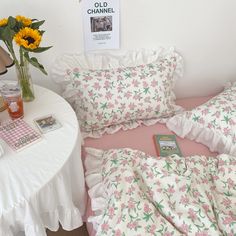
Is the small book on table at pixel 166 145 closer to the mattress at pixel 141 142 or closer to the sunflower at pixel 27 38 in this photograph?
the mattress at pixel 141 142

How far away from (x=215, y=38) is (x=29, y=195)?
1375 mm

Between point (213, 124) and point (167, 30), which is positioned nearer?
point (213, 124)

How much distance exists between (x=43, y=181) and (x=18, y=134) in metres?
0.26

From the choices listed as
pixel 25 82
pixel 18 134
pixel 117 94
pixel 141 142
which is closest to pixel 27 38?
pixel 25 82

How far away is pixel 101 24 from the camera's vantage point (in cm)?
147

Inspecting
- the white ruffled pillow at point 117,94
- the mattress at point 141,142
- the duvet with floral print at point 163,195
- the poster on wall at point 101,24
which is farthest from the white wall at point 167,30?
the duvet with floral print at point 163,195

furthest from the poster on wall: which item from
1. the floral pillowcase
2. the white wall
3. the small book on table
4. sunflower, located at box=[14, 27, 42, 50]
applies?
the small book on table

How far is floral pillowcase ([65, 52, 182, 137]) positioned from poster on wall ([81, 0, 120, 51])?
153 millimetres

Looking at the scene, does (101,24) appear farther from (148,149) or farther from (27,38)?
(148,149)

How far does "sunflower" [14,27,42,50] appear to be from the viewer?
3.65ft

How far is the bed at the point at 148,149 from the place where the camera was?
104 cm

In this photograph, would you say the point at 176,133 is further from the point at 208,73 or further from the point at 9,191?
the point at 9,191

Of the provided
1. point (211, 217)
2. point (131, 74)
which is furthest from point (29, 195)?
point (131, 74)

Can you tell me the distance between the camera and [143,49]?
1.63m
